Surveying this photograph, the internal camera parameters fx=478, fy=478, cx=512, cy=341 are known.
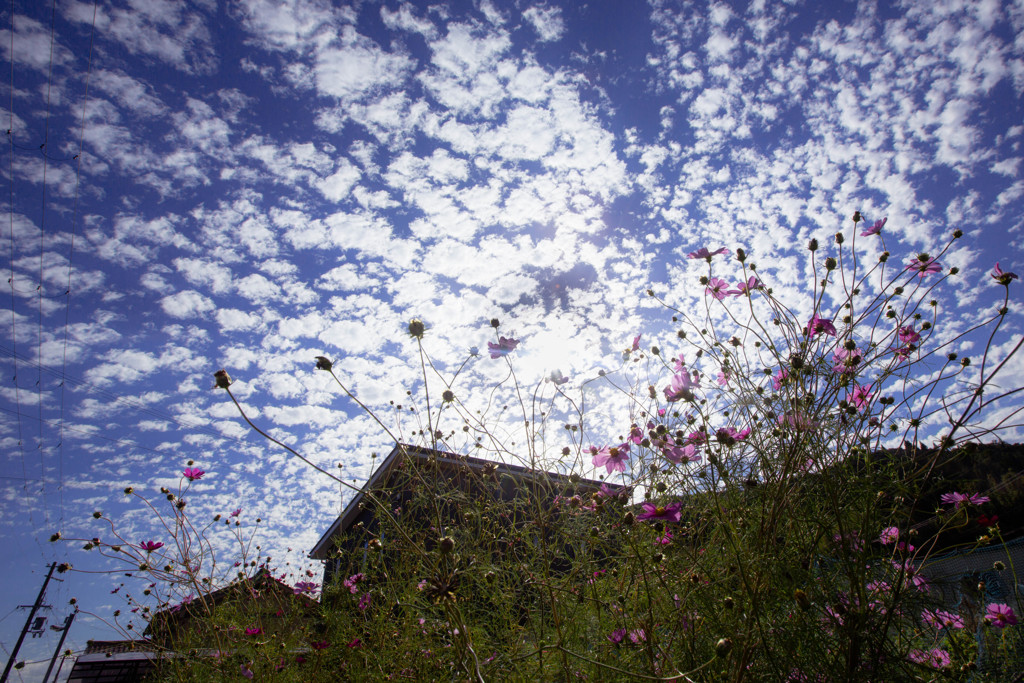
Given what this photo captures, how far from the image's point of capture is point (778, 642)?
37.2 inches

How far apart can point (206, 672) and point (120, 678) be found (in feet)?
7.87

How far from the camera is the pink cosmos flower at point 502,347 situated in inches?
66.6

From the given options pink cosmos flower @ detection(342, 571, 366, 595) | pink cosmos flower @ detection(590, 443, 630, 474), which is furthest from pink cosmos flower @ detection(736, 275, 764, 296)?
pink cosmos flower @ detection(342, 571, 366, 595)

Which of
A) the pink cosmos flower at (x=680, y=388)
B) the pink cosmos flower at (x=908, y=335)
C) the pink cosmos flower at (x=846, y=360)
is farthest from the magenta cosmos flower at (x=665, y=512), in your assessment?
the pink cosmos flower at (x=908, y=335)

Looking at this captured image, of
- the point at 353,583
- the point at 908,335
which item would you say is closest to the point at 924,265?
the point at 908,335

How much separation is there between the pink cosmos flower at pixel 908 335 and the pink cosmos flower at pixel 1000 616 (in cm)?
91

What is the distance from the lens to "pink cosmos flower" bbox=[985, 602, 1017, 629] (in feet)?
4.73

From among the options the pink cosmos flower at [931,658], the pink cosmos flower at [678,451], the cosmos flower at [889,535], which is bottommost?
the pink cosmos flower at [931,658]

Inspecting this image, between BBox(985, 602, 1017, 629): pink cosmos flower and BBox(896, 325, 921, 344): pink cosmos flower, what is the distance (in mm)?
915

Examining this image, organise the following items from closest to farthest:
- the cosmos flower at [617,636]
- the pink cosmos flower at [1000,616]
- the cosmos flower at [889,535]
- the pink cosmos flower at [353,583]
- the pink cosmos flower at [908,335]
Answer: the cosmos flower at [889,535] → the cosmos flower at [617,636] → the pink cosmos flower at [908,335] → the pink cosmos flower at [1000,616] → the pink cosmos flower at [353,583]

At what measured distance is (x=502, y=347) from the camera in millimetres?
1695

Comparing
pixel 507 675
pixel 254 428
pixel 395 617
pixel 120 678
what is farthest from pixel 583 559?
pixel 120 678

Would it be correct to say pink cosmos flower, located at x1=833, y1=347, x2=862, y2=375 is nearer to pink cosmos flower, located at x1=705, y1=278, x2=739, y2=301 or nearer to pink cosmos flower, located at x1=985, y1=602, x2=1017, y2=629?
pink cosmos flower, located at x1=705, y1=278, x2=739, y2=301

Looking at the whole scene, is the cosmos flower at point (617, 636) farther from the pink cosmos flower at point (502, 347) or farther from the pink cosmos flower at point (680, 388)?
the pink cosmos flower at point (502, 347)
